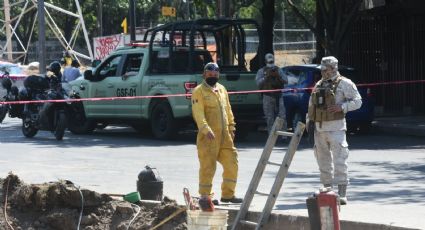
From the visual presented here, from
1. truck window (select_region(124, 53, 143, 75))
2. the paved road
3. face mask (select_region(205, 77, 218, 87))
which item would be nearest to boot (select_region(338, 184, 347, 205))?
the paved road

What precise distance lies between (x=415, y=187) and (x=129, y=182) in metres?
3.85

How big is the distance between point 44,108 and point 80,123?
100 inches

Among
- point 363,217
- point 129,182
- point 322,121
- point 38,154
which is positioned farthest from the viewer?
point 38,154

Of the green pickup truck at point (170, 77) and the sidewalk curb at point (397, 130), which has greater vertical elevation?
the green pickup truck at point (170, 77)

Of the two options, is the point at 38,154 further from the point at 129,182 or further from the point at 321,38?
the point at 321,38

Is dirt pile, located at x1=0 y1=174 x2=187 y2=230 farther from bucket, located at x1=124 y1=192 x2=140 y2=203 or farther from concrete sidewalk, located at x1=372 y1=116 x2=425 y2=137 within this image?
concrete sidewalk, located at x1=372 y1=116 x2=425 y2=137

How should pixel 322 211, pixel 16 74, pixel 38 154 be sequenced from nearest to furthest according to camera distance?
pixel 322 211
pixel 38 154
pixel 16 74

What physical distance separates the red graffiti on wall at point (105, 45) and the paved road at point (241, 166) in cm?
1399

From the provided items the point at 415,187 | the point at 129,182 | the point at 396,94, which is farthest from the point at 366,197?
the point at 396,94

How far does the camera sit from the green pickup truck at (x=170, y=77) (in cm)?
2150

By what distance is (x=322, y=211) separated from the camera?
8.66 metres

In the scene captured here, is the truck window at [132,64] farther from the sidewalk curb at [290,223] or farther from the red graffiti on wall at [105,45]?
the red graffiti on wall at [105,45]

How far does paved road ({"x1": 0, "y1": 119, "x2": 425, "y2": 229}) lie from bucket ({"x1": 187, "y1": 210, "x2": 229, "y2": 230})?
108 centimetres

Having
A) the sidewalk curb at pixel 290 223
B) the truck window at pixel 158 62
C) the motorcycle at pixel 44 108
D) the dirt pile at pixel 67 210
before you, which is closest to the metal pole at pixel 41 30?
the motorcycle at pixel 44 108
